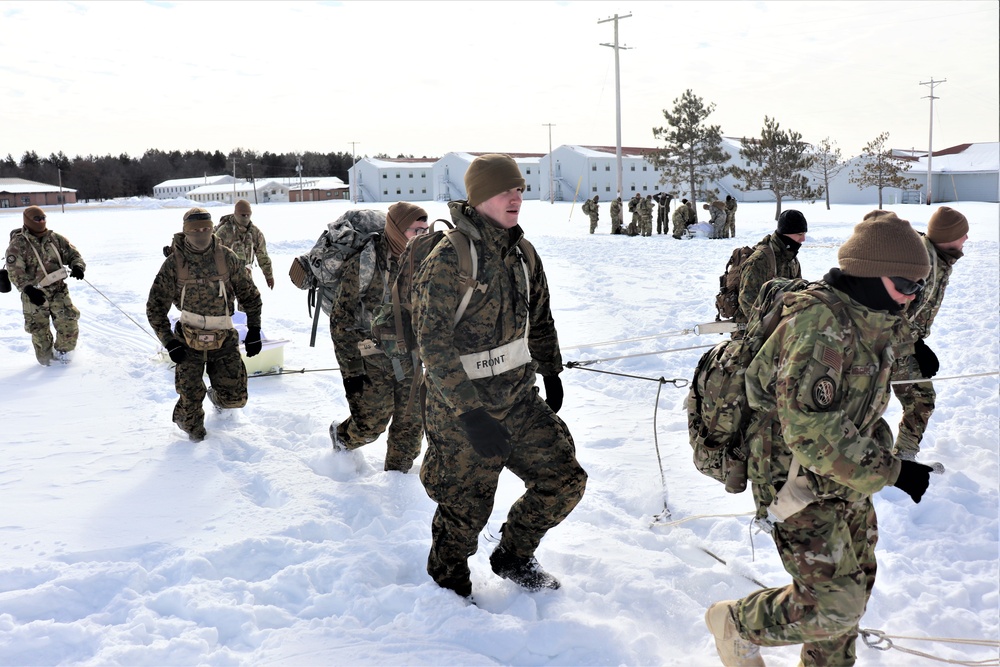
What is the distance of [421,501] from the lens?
4.79m

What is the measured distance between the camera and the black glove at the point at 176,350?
5.72 metres

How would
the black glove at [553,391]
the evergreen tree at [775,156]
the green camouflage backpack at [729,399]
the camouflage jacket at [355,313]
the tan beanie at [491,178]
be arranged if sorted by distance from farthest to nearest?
the evergreen tree at [775,156] < the camouflage jacket at [355,313] < the black glove at [553,391] < the tan beanie at [491,178] < the green camouflage backpack at [729,399]

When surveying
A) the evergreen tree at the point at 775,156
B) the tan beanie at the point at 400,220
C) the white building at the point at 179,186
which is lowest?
the tan beanie at the point at 400,220

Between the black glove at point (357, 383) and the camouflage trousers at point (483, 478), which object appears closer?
the camouflage trousers at point (483, 478)

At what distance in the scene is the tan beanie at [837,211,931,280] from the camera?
246cm

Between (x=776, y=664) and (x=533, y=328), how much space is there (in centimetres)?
184

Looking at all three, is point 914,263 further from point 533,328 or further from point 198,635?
point 198,635

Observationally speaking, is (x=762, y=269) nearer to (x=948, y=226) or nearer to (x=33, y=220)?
(x=948, y=226)

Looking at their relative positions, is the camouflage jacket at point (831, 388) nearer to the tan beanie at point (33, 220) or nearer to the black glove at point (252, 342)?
the black glove at point (252, 342)

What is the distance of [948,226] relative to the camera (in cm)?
482

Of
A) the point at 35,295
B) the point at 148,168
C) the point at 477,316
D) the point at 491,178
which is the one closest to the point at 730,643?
the point at 477,316

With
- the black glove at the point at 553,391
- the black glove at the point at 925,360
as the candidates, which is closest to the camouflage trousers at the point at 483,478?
the black glove at the point at 553,391

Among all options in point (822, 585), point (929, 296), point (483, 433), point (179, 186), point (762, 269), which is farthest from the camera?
point (179, 186)

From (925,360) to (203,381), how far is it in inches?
213
